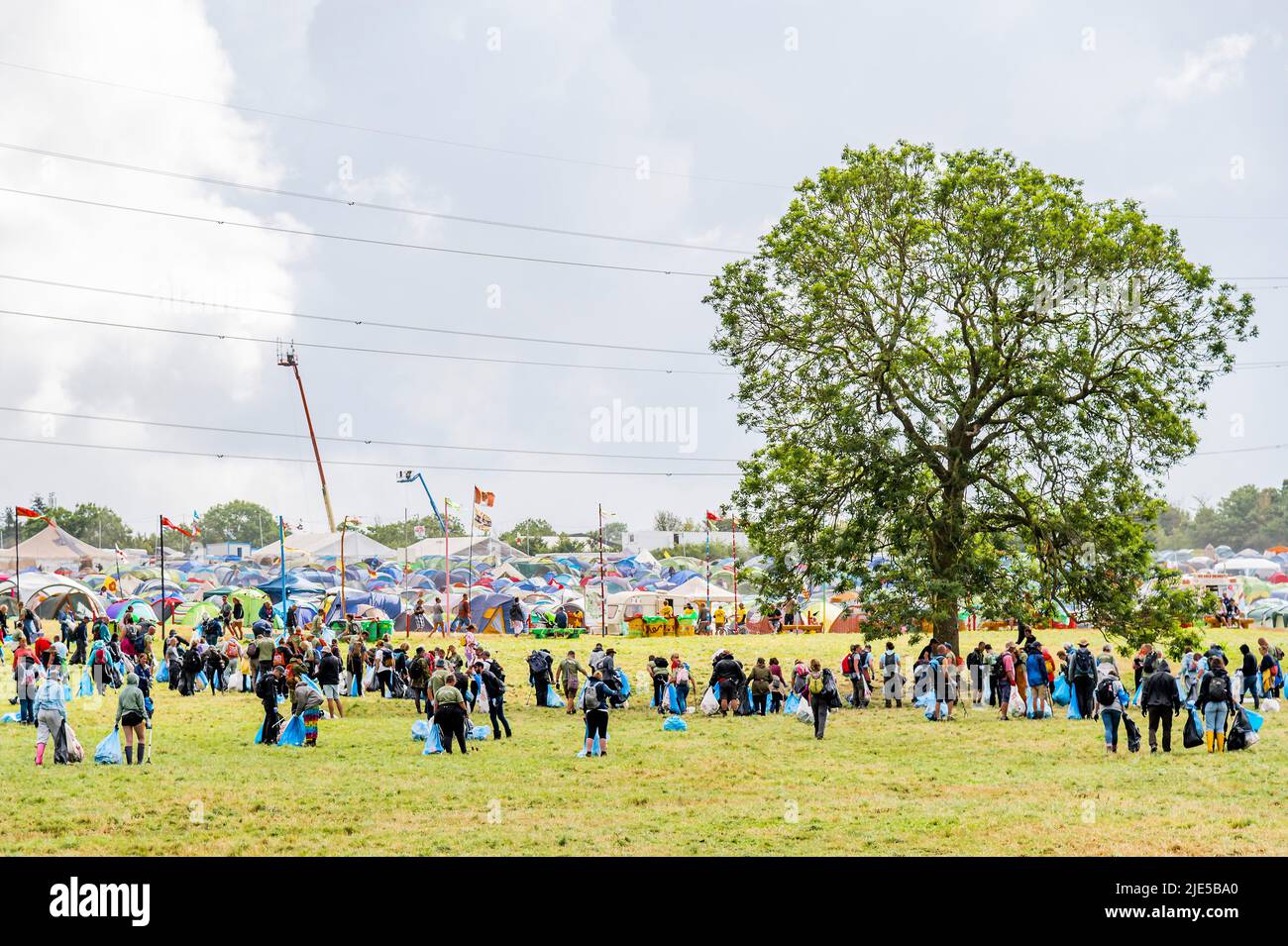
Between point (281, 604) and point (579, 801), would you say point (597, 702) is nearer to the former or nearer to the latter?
point (579, 801)

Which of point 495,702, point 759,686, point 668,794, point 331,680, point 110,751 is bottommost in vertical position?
point 668,794

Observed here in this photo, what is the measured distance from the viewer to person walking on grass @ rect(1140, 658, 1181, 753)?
19.7 metres

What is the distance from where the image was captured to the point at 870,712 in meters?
28.4

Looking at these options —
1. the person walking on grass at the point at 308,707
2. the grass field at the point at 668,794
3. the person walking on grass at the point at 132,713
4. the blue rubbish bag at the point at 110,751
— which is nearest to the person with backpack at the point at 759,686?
the grass field at the point at 668,794

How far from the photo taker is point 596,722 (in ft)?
70.5

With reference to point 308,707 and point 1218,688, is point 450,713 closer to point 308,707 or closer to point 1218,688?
point 308,707

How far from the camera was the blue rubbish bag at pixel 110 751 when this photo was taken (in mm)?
20000

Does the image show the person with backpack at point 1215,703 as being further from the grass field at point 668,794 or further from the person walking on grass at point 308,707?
the person walking on grass at point 308,707

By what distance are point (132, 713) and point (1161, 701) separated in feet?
55.0

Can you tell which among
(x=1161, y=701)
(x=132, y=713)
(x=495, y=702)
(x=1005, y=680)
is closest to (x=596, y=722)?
(x=495, y=702)

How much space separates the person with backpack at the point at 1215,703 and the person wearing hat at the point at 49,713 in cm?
1830

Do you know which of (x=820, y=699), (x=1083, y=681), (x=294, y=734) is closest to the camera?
(x=294, y=734)
